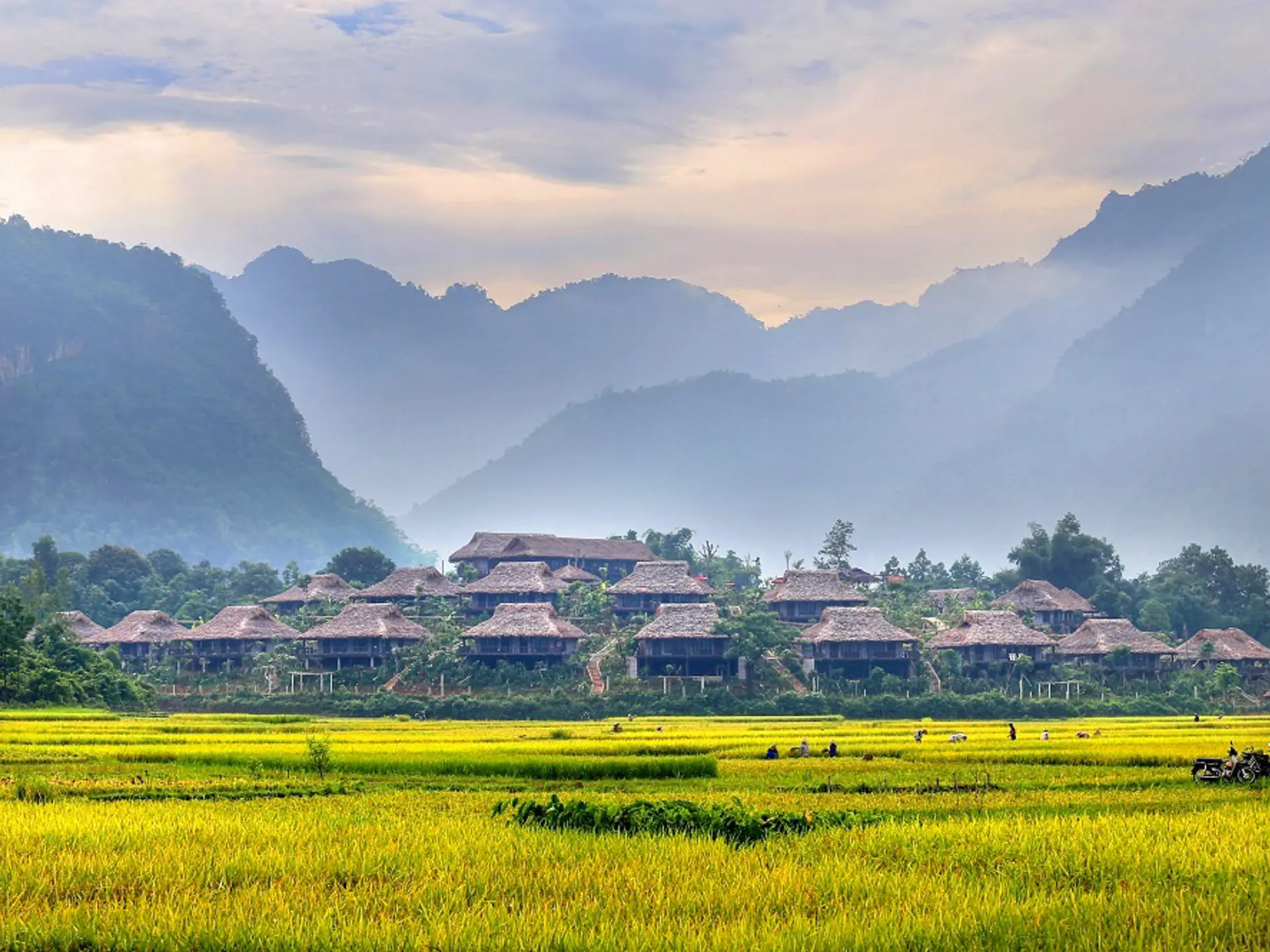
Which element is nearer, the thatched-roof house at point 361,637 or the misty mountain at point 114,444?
the thatched-roof house at point 361,637

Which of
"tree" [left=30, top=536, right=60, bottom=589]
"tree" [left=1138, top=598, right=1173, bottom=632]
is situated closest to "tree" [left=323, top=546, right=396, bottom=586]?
"tree" [left=30, top=536, right=60, bottom=589]

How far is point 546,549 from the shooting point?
275 ft

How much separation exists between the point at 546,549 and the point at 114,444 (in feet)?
366

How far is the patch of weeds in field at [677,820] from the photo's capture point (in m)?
15.4

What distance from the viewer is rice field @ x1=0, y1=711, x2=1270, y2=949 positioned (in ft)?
34.7

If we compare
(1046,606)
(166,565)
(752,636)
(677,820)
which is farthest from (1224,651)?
(166,565)

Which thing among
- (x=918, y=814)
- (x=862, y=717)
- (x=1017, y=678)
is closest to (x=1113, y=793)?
(x=918, y=814)

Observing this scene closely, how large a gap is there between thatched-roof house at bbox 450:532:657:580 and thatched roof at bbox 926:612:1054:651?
74.5 feet

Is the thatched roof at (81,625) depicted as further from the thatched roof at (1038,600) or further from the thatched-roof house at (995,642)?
the thatched roof at (1038,600)

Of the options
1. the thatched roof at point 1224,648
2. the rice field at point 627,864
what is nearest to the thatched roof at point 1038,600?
the thatched roof at point 1224,648

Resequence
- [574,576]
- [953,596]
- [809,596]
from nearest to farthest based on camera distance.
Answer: [809,596], [574,576], [953,596]

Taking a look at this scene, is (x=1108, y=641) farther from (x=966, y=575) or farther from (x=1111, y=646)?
(x=966, y=575)

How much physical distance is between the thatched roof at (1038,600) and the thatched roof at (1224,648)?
8.34 metres

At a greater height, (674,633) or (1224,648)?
(674,633)
